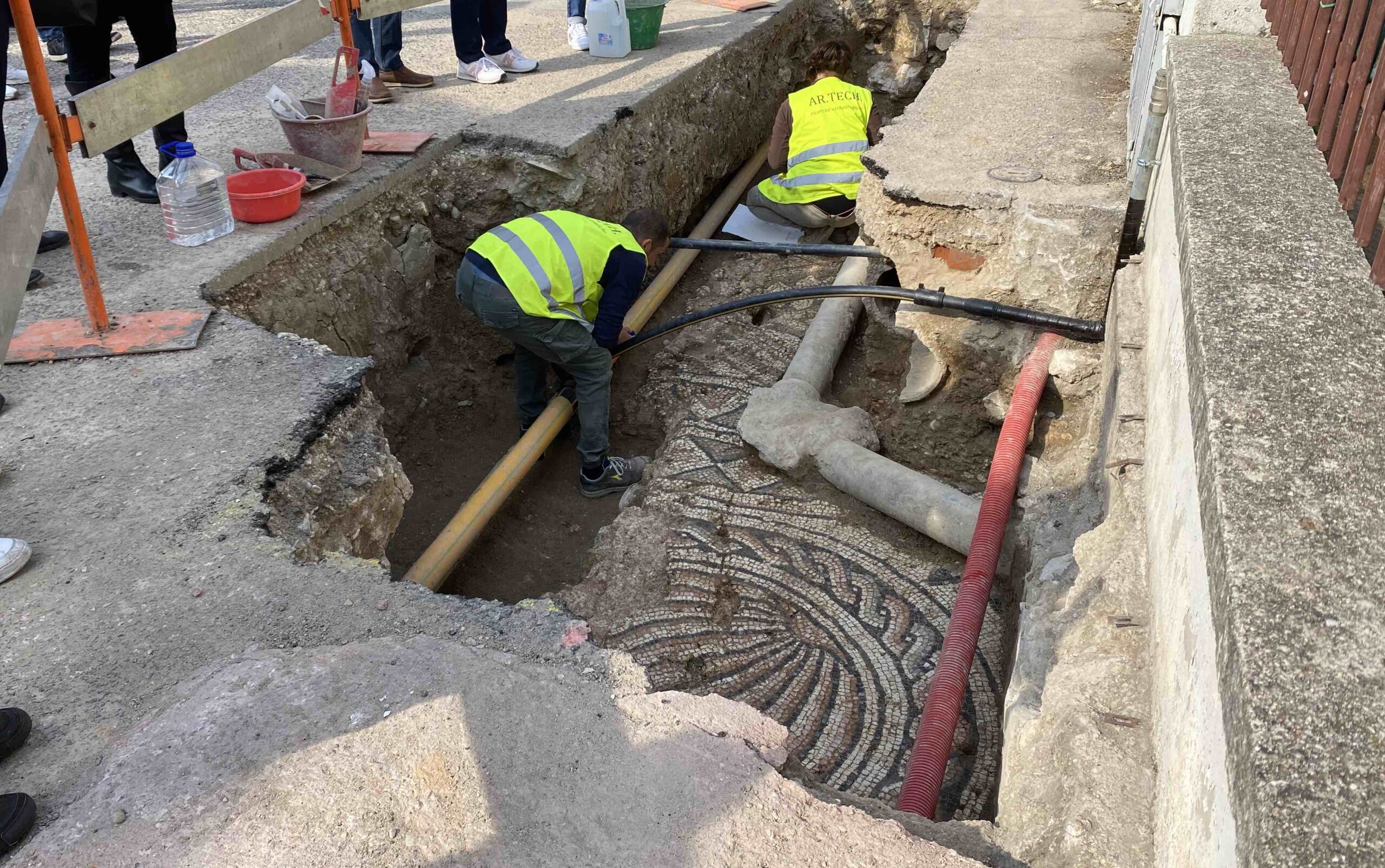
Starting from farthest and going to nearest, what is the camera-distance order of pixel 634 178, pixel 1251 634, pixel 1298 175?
pixel 634 178 → pixel 1298 175 → pixel 1251 634

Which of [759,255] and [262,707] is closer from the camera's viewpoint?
[262,707]

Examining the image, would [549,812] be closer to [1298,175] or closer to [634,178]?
[1298,175]

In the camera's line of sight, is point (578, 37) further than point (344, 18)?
Yes

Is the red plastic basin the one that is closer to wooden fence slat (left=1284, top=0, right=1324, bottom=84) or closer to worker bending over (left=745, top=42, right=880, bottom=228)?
worker bending over (left=745, top=42, right=880, bottom=228)

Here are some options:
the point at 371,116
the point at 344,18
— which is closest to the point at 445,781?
the point at 344,18

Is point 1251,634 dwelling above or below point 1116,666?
above

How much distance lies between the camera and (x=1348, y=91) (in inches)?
85.8

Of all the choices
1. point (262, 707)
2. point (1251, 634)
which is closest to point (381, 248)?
point (262, 707)

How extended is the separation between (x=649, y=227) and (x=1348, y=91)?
2597 millimetres

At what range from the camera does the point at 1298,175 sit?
2227mm

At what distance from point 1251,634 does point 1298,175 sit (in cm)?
152

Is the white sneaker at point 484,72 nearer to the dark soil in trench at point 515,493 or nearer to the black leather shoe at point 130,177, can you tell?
the dark soil in trench at point 515,493

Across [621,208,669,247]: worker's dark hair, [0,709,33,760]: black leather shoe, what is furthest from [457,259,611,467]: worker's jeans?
[0,709,33,760]: black leather shoe

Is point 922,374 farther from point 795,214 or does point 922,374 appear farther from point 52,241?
point 52,241
